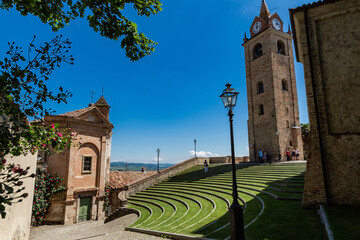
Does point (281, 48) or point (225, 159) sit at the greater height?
point (281, 48)

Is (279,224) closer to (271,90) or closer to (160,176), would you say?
(160,176)

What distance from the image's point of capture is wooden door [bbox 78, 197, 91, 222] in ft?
61.0

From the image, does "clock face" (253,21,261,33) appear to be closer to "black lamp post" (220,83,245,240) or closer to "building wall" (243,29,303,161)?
"building wall" (243,29,303,161)

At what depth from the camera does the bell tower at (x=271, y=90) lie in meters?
29.4

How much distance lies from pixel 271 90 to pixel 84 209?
2676 centimetres

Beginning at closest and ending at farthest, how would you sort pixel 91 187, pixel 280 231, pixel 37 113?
pixel 37 113 → pixel 280 231 → pixel 91 187

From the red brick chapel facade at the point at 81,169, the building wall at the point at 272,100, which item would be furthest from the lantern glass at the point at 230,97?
the building wall at the point at 272,100

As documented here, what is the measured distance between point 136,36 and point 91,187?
59.1ft

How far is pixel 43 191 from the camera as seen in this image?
55.5 feet

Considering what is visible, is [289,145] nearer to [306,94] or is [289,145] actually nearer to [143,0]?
[306,94]

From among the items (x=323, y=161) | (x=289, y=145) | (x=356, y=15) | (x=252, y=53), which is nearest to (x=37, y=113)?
(x=323, y=161)

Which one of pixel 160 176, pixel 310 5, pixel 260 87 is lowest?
pixel 160 176

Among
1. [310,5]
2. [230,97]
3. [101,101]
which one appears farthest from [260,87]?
[230,97]

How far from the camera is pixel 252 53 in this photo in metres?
34.0
